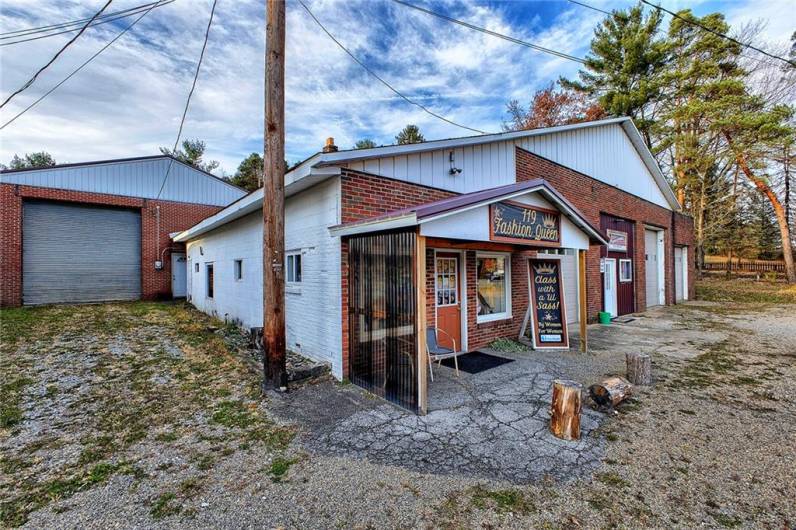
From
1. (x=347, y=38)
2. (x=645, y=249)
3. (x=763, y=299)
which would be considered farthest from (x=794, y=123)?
(x=347, y=38)

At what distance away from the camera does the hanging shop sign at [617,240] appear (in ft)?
38.5

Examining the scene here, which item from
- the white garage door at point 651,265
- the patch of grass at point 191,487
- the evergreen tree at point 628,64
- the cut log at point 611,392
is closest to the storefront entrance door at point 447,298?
the cut log at point 611,392

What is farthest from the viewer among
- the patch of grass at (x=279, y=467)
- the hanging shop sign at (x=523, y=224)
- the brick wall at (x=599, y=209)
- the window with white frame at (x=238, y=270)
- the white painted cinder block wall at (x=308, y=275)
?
the window with white frame at (x=238, y=270)

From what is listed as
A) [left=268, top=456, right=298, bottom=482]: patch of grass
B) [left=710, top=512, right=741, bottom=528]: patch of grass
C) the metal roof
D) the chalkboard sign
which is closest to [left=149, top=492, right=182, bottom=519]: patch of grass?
[left=268, top=456, right=298, bottom=482]: patch of grass

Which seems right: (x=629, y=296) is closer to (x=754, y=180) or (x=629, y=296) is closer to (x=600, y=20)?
(x=754, y=180)

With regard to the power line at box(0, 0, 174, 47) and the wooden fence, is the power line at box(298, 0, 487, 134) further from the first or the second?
the wooden fence

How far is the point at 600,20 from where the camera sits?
2066 cm

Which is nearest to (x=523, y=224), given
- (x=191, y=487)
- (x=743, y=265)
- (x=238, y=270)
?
(x=191, y=487)

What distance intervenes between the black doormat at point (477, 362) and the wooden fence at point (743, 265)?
3283 cm

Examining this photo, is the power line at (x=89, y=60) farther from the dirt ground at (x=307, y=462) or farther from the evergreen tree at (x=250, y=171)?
the evergreen tree at (x=250, y=171)

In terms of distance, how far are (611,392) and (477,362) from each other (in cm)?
231

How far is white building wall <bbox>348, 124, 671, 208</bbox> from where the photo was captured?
5.86 metres

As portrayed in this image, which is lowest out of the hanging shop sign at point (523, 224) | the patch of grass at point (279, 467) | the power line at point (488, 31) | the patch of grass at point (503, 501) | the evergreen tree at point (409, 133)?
the patch of grass at point (503, 501)

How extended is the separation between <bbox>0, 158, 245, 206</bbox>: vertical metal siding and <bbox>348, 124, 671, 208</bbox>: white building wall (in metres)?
14.5
